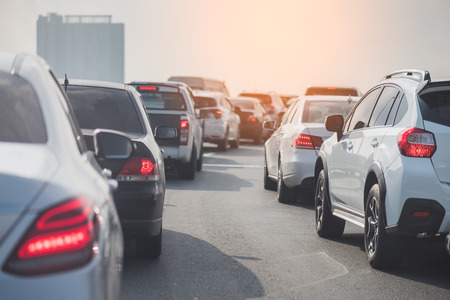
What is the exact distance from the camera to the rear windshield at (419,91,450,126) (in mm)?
7160

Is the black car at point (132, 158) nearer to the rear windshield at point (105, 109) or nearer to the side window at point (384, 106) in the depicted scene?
the rear windshield at point (105, 109)

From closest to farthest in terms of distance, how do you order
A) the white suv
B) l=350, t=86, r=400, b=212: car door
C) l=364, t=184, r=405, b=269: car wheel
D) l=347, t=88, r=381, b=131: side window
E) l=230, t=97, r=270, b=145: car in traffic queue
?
the white suv → l=364, t=184, r=405, b=269: car wheel → l=350, t=86, r=400, b=212: car door → l=347, t=88, r=381, b=131: side window → l=230, t=97, r=270, b=145: car in traffic queue

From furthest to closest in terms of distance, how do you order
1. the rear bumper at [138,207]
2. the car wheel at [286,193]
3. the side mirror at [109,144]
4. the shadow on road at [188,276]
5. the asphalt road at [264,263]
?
the car wheel at [286,193] < the rear bumper at [138,207] < the asphalt road at [264,263] < the shadow on road at [188,276] < the side mirror at [109,144]

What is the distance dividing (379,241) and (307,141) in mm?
5369

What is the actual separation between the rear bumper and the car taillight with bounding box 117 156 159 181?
0.05 meters

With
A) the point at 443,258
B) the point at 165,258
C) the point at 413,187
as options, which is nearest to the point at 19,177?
the point at 413,187

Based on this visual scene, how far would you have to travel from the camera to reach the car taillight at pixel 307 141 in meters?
12.7

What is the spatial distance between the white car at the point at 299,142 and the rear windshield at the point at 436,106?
526 cm

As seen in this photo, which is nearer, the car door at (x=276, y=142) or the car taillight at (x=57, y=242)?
the car taillight at (x=57, y=242)

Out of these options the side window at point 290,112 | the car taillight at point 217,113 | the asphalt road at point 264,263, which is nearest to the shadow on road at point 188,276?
the asphalt road at point 264,263

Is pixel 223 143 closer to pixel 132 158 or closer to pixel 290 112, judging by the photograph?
pixel 290 112

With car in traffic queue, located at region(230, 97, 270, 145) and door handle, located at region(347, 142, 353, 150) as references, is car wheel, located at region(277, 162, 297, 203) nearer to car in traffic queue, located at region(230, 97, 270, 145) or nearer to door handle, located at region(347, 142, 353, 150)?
door handle, located at region(347, 142, 353, 150)

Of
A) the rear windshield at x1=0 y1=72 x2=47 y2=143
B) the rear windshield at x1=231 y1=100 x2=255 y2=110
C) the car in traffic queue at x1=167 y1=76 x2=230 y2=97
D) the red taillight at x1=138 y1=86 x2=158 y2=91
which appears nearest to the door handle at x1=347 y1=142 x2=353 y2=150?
the rear windshield at x1=0 y1=72 x2=47 y2=143

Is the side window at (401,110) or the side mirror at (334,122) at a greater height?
the side window at (401,110)
